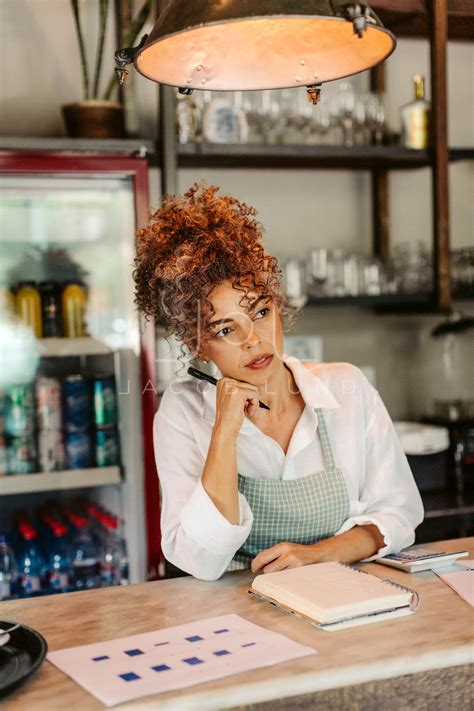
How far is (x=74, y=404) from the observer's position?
2895 millimetres

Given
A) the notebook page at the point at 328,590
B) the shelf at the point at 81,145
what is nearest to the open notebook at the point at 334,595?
the notebook page at the point at 328,590

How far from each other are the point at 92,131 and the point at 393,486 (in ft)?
5.17

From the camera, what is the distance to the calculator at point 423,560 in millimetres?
1636

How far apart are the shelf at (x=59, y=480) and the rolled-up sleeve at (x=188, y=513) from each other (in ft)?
3.12

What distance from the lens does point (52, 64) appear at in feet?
→ 10.3

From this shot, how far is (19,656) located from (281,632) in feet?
1.27

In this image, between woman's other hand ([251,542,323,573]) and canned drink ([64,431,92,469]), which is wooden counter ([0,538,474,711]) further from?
canned drink ([64,431,92,469])

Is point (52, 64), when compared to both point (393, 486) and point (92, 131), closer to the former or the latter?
point (92, 131)

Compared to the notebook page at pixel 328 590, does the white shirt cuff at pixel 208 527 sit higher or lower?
higher

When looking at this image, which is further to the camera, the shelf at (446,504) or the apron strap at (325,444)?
the shelf at (446,504)

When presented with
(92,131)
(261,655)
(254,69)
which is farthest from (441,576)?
(92,131)

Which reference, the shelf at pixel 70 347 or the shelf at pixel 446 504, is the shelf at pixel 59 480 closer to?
the shelf at pixel 70 347

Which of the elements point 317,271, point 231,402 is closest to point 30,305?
point 317,271

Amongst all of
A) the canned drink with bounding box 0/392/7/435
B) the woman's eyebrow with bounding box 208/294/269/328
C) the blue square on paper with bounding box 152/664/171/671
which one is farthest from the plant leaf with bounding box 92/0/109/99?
the blue square on paper with bounding box 152/664/171/671
